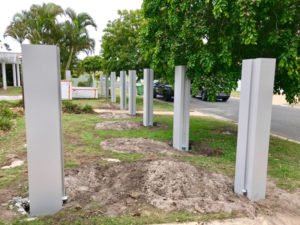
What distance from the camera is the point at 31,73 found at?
10.9 ft

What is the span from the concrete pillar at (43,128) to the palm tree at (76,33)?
66.6ft

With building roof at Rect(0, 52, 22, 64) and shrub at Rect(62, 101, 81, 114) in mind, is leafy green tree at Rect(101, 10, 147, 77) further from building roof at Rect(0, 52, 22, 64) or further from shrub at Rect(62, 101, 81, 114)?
building roof at Rect(0, 52, 22, 64)

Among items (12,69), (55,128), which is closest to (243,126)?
(55,128)

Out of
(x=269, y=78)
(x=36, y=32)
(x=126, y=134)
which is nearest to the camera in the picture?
(x=269, y=78)

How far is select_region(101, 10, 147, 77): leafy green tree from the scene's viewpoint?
52.5 ft

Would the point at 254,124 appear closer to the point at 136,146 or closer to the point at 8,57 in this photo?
the point at 136,146

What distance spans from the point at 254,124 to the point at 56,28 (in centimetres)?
2067

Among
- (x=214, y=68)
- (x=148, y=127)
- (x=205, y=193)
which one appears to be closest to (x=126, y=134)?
(x=148, y=127)

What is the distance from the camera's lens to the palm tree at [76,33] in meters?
22.3

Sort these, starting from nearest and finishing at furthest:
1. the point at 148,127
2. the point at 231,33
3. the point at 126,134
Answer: the point at 231,33
the point at 126,134
the point at 148,127

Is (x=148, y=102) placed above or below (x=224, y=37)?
below

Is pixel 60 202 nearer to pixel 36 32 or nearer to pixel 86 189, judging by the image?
pixel 86 189

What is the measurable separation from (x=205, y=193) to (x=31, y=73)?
285 centimetres

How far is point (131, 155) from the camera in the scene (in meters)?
5.92
